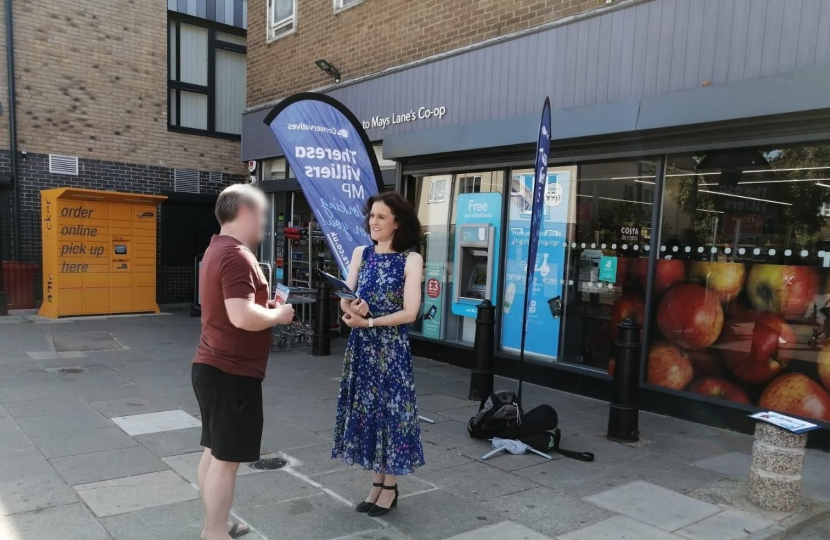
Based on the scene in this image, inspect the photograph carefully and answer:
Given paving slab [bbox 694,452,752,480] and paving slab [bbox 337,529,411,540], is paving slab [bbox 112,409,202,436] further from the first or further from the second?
paving slab [bbox 694,452,752,480]

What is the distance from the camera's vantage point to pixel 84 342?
909 centimetres

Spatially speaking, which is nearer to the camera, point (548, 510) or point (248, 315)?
point (248, 315)

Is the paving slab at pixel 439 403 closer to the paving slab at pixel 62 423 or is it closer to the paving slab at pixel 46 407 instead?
the paving slab at pixel 62 423

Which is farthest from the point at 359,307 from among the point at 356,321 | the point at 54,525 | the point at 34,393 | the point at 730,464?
the point at 34,393

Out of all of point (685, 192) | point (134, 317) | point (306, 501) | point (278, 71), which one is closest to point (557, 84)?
point (685, 192)

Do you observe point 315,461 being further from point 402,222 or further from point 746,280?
point 746,280

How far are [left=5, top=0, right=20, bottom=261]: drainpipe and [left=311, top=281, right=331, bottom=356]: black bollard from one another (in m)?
7.05

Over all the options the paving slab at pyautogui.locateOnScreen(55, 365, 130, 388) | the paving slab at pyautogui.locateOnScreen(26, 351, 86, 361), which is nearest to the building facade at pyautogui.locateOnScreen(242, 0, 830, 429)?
the paving slab at pyautogui.locateOnScreen(55, 365, 130, 388)

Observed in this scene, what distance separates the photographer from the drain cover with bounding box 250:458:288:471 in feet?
14.2

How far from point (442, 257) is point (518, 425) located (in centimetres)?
391

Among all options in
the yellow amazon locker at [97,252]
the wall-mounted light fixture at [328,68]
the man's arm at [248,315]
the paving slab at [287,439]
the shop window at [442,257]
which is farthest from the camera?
the yellow amazon locker at [97,252]

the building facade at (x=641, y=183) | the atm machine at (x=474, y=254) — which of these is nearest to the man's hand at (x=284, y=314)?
the building facade at (x=641, y=183)

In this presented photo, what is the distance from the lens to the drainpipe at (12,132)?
11.4 m

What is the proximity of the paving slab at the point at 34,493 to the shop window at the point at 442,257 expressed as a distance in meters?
5.15
